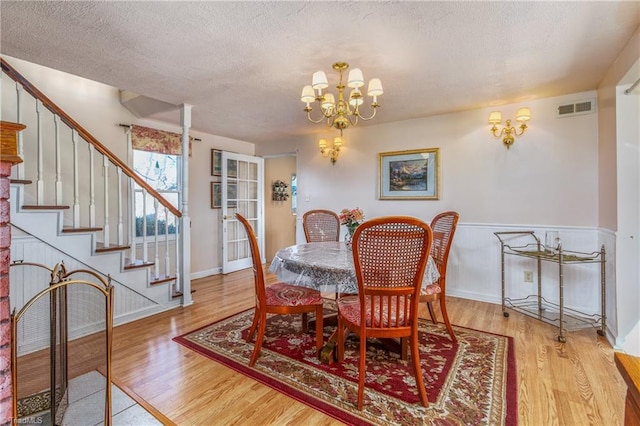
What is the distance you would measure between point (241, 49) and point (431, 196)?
2.73 m

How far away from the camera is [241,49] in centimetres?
209

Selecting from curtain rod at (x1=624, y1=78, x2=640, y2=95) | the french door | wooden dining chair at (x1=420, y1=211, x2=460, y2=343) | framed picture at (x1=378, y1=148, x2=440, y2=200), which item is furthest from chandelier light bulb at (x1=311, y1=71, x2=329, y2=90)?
the french door

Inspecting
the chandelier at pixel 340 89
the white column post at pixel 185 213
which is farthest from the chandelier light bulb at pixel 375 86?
the white column post at pixel 185 213

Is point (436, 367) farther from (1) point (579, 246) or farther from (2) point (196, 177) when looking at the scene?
(2) point (196, 177)

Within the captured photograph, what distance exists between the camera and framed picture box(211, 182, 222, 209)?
15.5 ft

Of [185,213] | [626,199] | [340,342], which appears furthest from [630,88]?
[185,213]

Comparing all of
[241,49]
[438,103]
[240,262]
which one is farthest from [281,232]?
[241,49]

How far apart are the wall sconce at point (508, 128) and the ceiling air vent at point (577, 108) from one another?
1.05 feet

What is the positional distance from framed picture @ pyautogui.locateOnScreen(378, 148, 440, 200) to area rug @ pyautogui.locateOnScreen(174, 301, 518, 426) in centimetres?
173

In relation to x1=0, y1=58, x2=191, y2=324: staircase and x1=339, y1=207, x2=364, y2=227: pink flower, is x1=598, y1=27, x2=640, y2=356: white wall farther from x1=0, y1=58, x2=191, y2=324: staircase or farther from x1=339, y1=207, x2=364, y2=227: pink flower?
x1=0, y1=58, x2=191, y2=324: staircase

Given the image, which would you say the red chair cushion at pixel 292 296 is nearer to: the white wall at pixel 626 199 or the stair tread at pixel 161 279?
the stair tread at pixel 161 279

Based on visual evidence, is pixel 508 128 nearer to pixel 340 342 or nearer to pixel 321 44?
pixel 321 44

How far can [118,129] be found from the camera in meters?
3.54

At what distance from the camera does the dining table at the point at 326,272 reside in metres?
1.86
